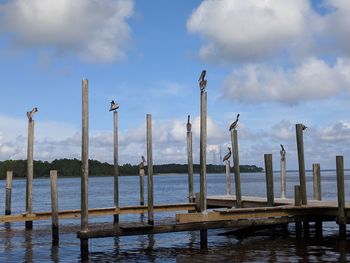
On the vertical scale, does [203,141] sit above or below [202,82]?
below

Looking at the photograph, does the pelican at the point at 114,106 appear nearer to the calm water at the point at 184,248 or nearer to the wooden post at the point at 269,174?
the calm water at the point at 184,248

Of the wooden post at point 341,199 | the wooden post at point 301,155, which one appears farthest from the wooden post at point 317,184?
the wooden post at point 341,199

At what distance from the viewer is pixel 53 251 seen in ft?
58.9

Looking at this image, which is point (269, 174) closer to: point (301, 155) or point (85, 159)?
point (301, 155)

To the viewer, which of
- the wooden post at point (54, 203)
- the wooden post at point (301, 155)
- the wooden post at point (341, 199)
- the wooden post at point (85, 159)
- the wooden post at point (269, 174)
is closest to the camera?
the wooden post at point (85, 159)

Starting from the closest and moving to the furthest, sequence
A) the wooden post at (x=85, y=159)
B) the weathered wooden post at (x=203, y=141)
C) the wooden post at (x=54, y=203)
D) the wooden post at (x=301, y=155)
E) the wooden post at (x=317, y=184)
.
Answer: the wooden post at (x=85, y=159)
the weathered wooden post at (x=203, y=141)
the wooden post at (x=54, y=203)
the wooden post at (x=301, y=155)
the wooden post at (x=317, y=184)

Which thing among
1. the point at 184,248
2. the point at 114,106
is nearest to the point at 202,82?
the point at 184,248

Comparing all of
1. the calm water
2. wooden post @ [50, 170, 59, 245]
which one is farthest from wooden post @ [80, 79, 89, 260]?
wooden post @ [50, 170, 59, 245]

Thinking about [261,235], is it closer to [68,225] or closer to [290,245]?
[290,245]

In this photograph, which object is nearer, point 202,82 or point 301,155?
point 202,82

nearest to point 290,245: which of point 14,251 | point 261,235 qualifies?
point 261,235

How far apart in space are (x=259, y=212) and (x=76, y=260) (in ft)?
19.4

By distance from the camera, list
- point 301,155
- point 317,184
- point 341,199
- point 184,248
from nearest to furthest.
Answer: point 341,199
point 184,248
point 301,155
point 317,184

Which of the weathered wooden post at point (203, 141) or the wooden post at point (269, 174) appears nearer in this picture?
the weathered wooden post at point (203, 141)
